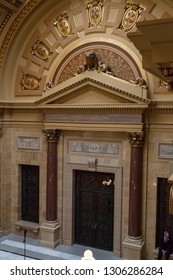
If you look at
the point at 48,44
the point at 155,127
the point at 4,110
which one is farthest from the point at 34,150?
the point at 155,127

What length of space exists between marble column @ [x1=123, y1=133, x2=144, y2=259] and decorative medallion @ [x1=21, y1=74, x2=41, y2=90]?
4147mm

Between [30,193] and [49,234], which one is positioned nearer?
[49,234]

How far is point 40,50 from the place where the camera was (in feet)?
36.9

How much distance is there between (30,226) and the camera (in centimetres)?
1167

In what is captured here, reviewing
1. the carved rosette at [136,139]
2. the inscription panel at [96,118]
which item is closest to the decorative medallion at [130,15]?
the inscription panel at [96,118]

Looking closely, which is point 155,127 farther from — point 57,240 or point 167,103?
point 57,240

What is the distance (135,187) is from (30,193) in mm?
4501

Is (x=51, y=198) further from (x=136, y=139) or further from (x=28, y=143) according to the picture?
(x=136, y=139)

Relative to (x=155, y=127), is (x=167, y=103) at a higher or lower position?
higher

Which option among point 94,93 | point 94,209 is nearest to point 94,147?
point 94,93

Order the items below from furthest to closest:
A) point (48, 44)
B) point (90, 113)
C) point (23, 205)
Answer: point (23, 205) < point (48, 44) < point (90, 113)

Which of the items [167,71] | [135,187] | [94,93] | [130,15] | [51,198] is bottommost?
[51,198]

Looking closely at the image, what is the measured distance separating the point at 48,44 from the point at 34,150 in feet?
13.2

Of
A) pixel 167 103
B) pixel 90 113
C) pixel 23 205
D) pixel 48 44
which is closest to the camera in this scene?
pixel 167 103
